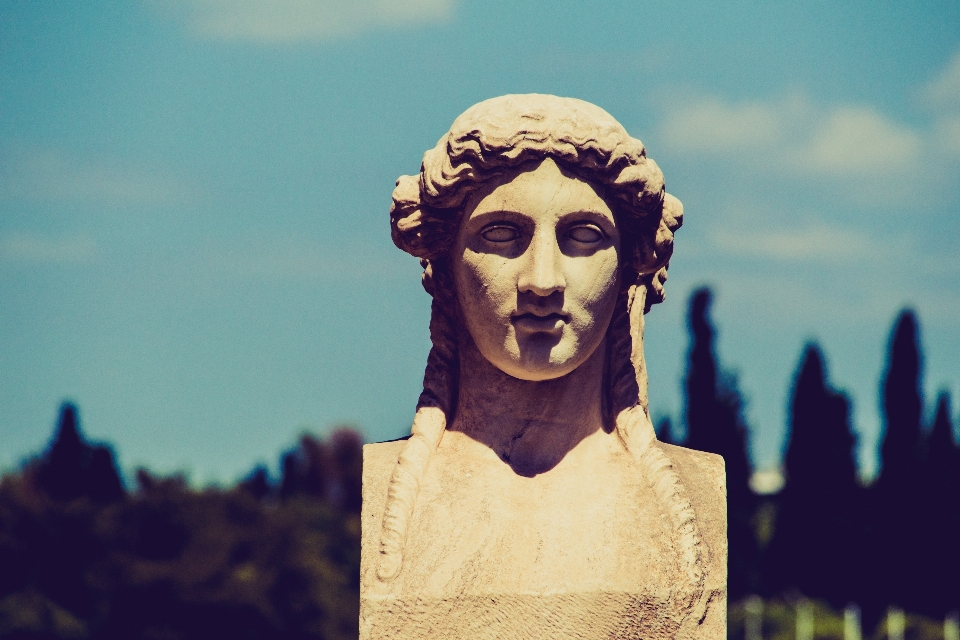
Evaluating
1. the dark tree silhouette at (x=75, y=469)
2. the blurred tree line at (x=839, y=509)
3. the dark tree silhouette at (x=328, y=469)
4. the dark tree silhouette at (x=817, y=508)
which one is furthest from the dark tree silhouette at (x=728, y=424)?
the dark tree silhouette at (x=328, y=469)

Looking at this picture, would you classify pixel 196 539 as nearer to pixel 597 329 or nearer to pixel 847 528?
pixel 847 528

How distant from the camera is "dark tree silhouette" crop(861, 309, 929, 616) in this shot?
145ft

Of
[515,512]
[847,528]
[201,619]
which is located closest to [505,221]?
[515,512]

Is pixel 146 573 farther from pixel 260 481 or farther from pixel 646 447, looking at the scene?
pixel 646 447

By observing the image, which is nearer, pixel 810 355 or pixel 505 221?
pixel 505 221

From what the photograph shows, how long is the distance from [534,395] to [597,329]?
47 centimetres

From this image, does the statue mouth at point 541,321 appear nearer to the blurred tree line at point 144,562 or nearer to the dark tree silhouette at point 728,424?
the blurred tree line at point 144,562

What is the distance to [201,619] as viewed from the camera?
37.7 metres

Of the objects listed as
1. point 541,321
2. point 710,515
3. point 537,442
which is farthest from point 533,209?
point 710,515

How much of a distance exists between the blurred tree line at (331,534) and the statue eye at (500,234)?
2650cm

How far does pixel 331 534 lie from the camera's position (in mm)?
48531

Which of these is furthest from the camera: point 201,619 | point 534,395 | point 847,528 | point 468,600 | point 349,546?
point 349,546

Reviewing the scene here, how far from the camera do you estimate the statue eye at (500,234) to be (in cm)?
787

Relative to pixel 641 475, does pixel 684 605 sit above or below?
below
